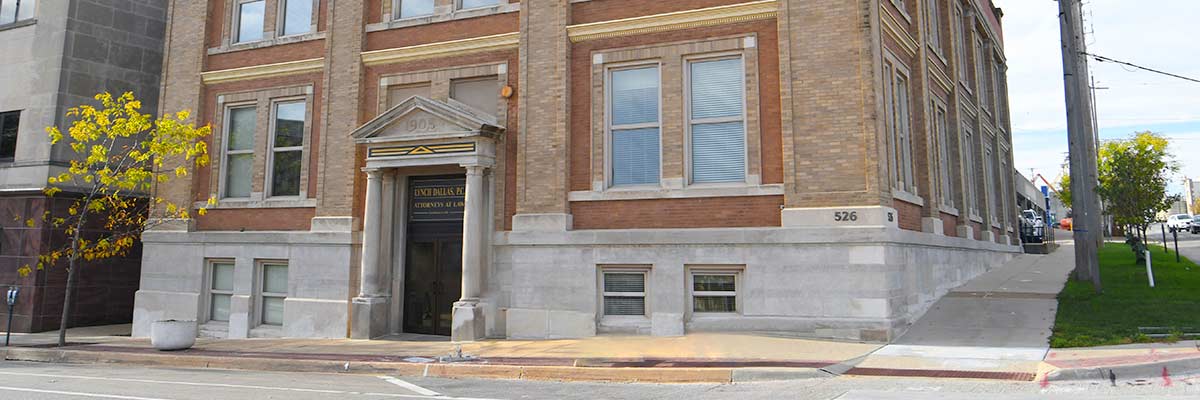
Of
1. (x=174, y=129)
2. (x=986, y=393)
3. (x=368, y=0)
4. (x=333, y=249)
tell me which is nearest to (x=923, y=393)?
(x=986, y=393)

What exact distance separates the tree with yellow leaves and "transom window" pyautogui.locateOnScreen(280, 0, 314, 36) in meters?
3.09

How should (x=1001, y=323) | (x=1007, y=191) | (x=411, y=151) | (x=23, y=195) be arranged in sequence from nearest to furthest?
1. (x=1001, y=323)
2. (x=411, y=151)
3. (x=23, y=195)
4. (x=1007, y=191)

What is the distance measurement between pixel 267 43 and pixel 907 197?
572 inches

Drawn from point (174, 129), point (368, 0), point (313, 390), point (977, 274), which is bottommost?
point (313, 390)

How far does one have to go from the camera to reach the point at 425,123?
47.9 feet

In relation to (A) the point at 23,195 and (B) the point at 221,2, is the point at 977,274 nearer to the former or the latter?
(B) the point at 221,2

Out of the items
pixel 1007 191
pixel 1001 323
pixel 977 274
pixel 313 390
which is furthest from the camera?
pixel 1007 191

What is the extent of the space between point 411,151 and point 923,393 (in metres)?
10.3

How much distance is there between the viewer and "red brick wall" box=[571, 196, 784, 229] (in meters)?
12.6

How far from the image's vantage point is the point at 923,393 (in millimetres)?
8008

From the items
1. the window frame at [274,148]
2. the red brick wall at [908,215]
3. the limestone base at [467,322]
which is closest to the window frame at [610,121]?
the limestone base at [467,322]

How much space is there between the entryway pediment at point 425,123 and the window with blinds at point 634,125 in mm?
2319

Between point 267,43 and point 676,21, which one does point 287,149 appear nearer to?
point 267,43

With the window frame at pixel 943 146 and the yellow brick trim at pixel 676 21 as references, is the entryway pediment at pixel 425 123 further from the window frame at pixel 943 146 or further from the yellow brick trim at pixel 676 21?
the window frame at pixel 943 146
